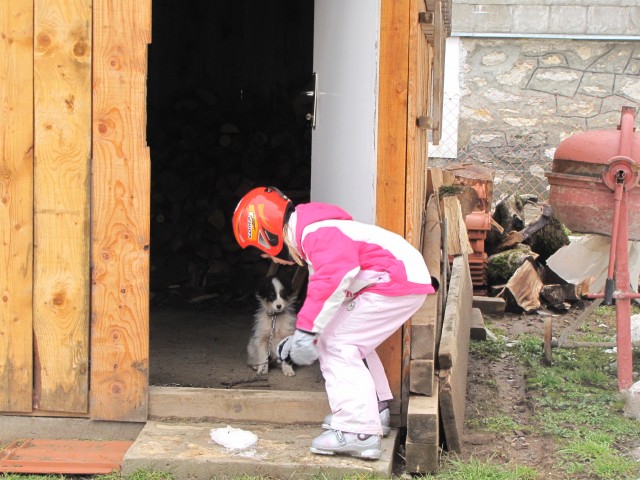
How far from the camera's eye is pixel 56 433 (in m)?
5.28

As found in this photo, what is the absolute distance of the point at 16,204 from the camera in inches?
202

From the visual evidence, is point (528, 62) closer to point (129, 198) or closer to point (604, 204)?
point (604, 204)

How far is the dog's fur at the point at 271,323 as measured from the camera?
6188mm

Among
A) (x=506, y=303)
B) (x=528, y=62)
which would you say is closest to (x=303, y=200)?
(x=506, y=303)

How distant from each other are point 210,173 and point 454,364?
14.1 feet

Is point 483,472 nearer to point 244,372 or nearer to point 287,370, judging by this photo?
point 287,370

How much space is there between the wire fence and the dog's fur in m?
7.74

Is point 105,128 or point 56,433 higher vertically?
point 105,128

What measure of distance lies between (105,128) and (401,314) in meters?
1.83

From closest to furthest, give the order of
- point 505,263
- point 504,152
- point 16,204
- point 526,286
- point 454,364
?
point 16,204, point 454,364, point 526,286, point 505,263, point 504,152

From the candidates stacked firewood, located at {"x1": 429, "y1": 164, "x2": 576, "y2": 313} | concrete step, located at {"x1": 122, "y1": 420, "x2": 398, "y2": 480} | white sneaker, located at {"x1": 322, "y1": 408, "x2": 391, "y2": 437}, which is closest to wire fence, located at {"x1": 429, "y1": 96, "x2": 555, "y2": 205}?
stacked firewood, located at {"x1": 429, "y1": 164, "x2": 576, "y2": 313}

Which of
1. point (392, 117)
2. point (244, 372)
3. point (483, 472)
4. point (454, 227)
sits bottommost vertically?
point (483, 472)

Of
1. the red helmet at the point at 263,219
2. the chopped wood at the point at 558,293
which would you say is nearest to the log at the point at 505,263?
the chopped wood at the point at 558,293

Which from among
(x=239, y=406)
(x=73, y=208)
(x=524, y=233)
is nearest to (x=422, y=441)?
(x=239, y=406)
